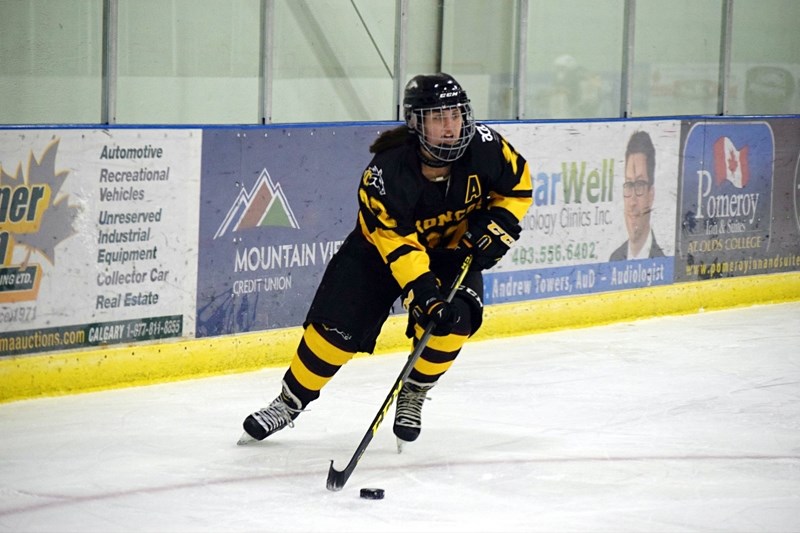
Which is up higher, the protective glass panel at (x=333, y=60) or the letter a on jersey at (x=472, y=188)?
the protective glass panel at (x=333, y=60)

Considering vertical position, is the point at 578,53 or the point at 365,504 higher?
the point at 578,53

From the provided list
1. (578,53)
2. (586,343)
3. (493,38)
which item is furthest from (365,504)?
(578,53)

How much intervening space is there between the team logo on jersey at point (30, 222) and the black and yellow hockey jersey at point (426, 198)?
1303mm

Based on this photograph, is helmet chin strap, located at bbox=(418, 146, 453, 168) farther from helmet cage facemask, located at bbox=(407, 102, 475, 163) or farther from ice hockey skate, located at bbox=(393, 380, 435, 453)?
ice hockey skate, located at bbox=(393, 380, 435, 453)

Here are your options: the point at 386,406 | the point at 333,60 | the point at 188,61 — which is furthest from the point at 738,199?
the point at 386,406

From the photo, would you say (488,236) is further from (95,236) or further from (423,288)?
(95,236)

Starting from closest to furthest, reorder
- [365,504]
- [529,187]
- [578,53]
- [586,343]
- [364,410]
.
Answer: [365,504] < [529,187] < [364,410] < [586,343] < [578,53]

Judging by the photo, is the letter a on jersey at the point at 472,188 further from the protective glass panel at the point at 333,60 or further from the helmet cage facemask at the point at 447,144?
the protective glass panel at the point at 333,60

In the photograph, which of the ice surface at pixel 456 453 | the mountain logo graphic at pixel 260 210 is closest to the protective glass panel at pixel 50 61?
the mountain logo graphic at pixel 260 210

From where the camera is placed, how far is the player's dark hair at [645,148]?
7059 mm

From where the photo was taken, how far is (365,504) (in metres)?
3.72

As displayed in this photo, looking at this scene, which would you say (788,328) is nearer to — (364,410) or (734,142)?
(734,142)

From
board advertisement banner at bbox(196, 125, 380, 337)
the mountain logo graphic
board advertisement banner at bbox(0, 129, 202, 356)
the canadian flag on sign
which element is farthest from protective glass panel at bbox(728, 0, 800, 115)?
board advertisement banner at bbox(0, 129, 202, 356)

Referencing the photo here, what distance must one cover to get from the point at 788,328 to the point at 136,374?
3288 millimetres
